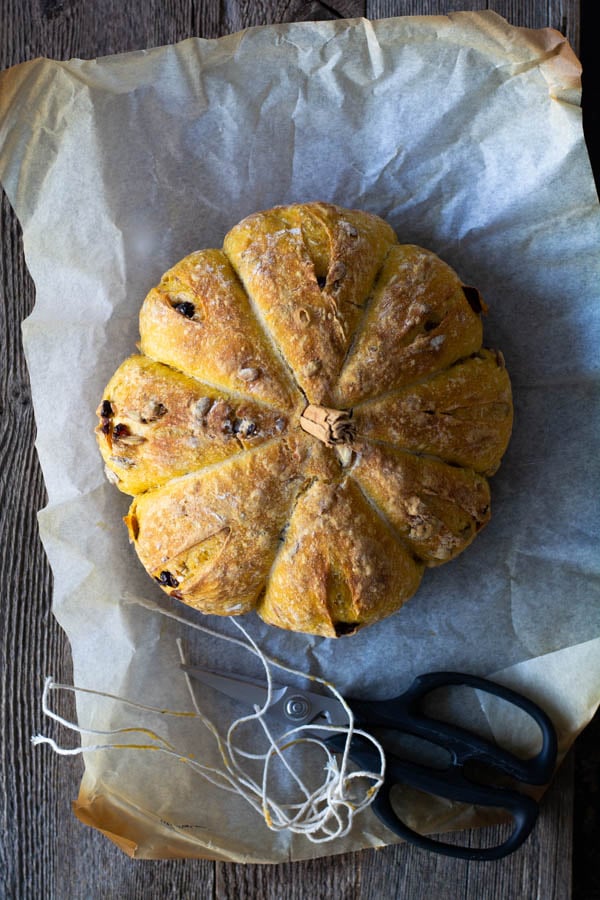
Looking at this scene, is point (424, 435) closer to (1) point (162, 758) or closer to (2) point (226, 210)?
(2) point (226, 210)

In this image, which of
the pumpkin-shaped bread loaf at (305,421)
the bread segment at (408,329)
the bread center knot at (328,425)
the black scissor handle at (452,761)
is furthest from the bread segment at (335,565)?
the black scissor handle at (452,761)

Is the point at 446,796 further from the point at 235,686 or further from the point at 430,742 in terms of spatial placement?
the point at 235,686

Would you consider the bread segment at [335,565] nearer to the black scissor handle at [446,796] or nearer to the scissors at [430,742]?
the scissors at [430,742]

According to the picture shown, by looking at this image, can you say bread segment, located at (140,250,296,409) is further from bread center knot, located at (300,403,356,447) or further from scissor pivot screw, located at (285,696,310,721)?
scissor pivot screw, located at (285,696,310,721)

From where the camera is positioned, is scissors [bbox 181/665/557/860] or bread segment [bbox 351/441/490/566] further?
scissors [bbox 181/665/557/860]

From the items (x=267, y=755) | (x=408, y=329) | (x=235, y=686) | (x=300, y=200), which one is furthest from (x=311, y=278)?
(x=267, y=755)

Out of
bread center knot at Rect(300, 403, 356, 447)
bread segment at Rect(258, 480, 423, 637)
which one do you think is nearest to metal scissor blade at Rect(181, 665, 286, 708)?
bread segment at Rect(258, 480, 423, 637)

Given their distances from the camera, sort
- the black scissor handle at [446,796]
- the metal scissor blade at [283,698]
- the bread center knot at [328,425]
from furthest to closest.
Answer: the metal scissor blade at [283,698], the black scissor handle at [446,796], the bread center knot at [328,425]
